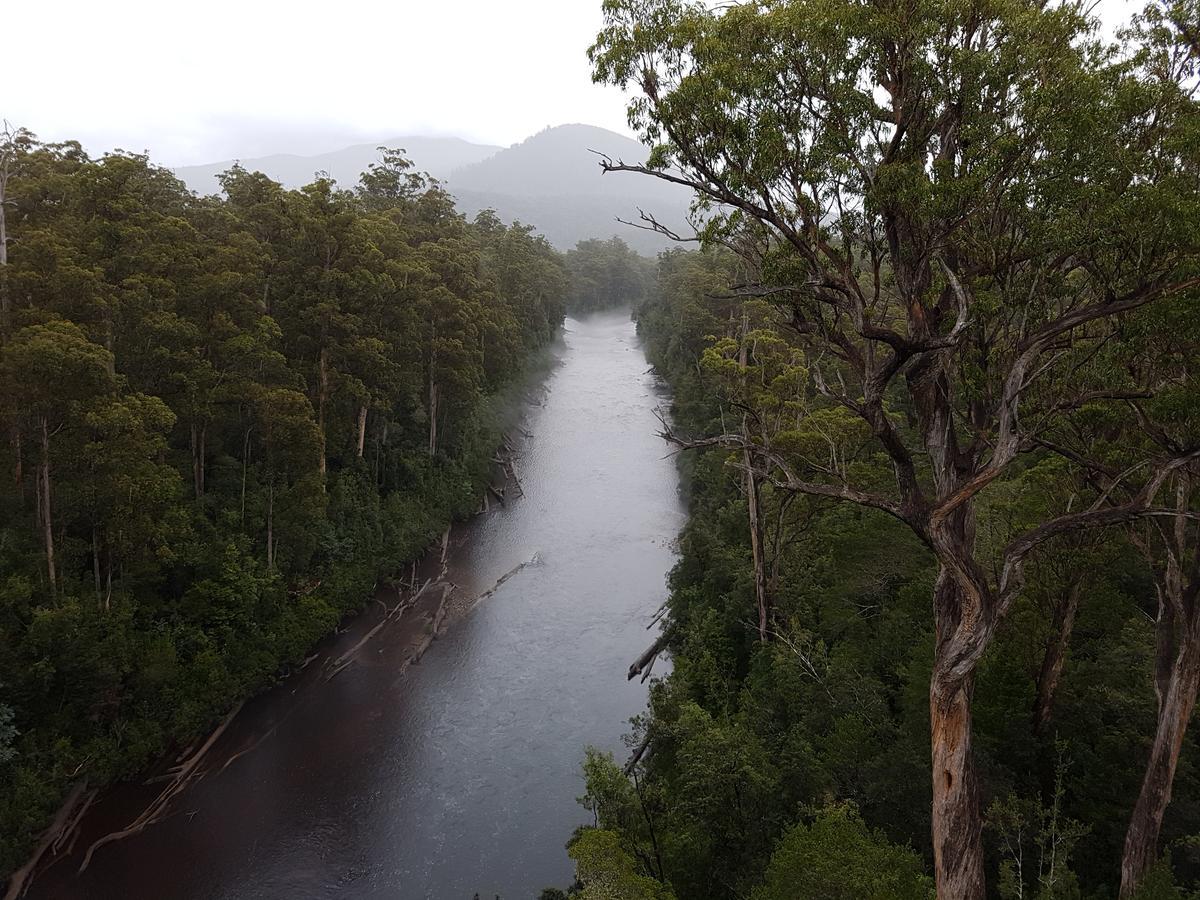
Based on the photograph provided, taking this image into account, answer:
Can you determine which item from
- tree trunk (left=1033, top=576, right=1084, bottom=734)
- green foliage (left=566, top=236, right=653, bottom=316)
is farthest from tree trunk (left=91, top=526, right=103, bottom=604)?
green foliage (left=566, top=236, right=653, bottom=316)

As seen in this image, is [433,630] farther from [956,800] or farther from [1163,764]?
[1163,764]

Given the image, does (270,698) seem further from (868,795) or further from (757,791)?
(868,795)

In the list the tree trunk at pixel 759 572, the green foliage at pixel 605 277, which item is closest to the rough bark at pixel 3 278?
the tree trunk at pixel 759 572

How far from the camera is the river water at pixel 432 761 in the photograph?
13.0m

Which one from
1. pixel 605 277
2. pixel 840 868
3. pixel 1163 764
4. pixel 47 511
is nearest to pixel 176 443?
pixel 47 511

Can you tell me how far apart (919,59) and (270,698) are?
18.9 meters

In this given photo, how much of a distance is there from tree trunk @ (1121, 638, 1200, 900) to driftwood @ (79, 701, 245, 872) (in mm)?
15854

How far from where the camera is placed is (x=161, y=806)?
14.4 m

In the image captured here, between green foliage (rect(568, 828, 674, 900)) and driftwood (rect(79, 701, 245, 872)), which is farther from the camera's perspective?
driftwood (rect(79, 701, 245, 872))

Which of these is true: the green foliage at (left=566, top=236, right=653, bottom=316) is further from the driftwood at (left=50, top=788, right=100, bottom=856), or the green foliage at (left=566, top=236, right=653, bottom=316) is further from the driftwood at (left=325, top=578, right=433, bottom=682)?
the driftwood at (left=50, top=788, right=100, bottom=856)

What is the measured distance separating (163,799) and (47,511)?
618 centimetres

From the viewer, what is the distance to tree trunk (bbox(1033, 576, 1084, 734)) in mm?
10133

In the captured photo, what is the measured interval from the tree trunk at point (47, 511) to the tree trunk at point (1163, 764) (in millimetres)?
17145

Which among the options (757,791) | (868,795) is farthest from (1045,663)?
(757,791)
